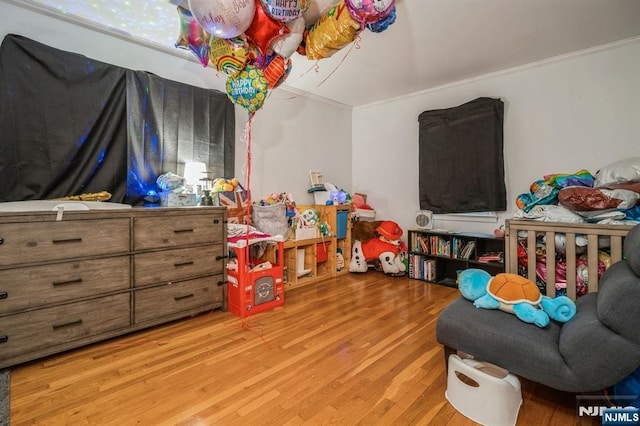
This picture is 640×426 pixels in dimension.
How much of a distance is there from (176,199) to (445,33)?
8.63 ft

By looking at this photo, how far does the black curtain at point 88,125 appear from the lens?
82.7 inches

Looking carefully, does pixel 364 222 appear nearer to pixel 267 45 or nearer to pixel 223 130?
pixel 223 130

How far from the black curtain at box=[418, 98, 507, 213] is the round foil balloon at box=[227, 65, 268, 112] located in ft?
8.16

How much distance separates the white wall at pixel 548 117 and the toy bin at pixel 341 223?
2.74ft

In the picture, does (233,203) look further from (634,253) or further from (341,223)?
(634,253)

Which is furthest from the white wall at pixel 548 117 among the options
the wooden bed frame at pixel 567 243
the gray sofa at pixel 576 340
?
the gray sofa at pixel 576 340

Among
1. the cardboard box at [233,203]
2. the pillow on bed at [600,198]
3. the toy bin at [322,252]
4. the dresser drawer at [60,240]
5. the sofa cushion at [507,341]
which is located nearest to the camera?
Answer: the sofa cushion at [507,341]

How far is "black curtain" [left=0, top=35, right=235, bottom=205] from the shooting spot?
2102mm

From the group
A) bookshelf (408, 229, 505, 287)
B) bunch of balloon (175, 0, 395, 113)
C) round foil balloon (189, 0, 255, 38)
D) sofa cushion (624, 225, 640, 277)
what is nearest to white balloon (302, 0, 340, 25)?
bunch of balloon (175, 0, 395, 113)

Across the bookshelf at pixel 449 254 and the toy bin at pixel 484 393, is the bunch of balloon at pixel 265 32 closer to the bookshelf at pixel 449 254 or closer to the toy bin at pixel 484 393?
the toy bin at pixel 484 393

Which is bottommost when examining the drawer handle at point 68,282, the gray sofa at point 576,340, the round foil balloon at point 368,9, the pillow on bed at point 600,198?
the gray sofa at point 576,340

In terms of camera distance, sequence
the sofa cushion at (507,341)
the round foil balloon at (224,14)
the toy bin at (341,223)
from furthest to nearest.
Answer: the toy bin at (341,223), the round foil balloon at (224,14), the sofa cushion at (507,341)

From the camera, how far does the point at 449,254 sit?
11.5 ft

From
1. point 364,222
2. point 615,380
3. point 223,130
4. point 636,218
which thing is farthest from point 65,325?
point 636,218
